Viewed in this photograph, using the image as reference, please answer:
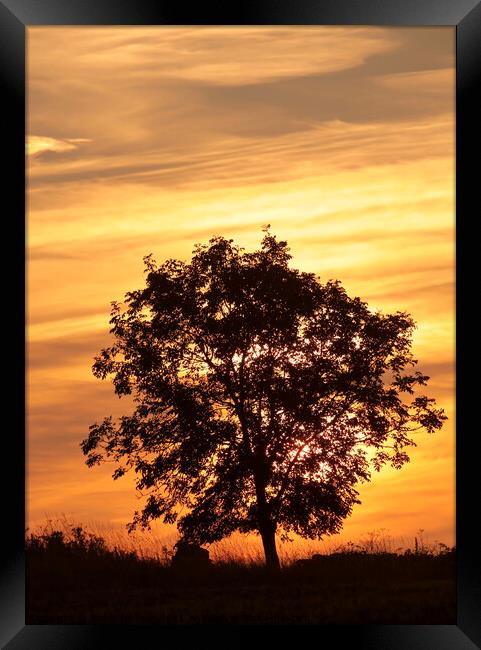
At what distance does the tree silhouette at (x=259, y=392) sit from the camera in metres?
21.1

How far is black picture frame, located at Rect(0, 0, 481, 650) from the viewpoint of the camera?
932 cm

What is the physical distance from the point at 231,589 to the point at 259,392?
360 inches

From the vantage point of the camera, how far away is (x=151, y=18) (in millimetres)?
9461

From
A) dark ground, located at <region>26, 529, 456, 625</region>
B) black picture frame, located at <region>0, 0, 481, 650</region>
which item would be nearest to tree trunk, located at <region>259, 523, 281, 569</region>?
dark ground, located at <region>26, 529, 456, 625</region>

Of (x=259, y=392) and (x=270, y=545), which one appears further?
(x=259, y=392)

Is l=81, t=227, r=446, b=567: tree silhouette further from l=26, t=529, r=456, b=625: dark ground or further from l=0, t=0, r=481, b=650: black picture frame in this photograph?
l=0, t=0, r=481, b=650: black picture frame

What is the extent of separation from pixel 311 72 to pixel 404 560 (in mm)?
6522

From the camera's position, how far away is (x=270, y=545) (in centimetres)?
1667
